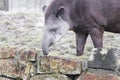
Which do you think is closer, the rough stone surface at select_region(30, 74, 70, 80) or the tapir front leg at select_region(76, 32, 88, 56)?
the rough stone surface at select_region(30, 74, 70, 80)

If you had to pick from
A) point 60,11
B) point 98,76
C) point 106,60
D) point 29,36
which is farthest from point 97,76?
point 29,36

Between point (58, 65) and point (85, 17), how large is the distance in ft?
2.27

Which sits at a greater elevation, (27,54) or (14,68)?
(27,54)

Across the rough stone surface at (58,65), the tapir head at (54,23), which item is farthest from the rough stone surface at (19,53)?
the tapir head at (54,23)

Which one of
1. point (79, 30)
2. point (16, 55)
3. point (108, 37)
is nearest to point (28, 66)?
point (16, 55)

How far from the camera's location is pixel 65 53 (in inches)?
138

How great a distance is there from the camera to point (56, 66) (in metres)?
3.06

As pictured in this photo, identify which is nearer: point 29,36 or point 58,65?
point 58,65

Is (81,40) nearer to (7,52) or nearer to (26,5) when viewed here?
(7,52)

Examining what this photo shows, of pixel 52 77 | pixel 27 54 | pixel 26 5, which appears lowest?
pixel 52 77

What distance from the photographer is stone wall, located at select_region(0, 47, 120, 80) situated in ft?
8.87

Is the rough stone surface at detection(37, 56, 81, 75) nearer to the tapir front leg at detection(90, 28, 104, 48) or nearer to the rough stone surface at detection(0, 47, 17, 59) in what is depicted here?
the rough stone surface at detection(0, 47, 17, 59)

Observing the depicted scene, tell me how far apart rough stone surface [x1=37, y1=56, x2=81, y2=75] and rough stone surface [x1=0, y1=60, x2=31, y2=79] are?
0.17 m

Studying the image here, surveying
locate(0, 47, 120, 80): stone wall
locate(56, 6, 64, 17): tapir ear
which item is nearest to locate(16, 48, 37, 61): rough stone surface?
locate(0, 47, 120, 80): stone wall
